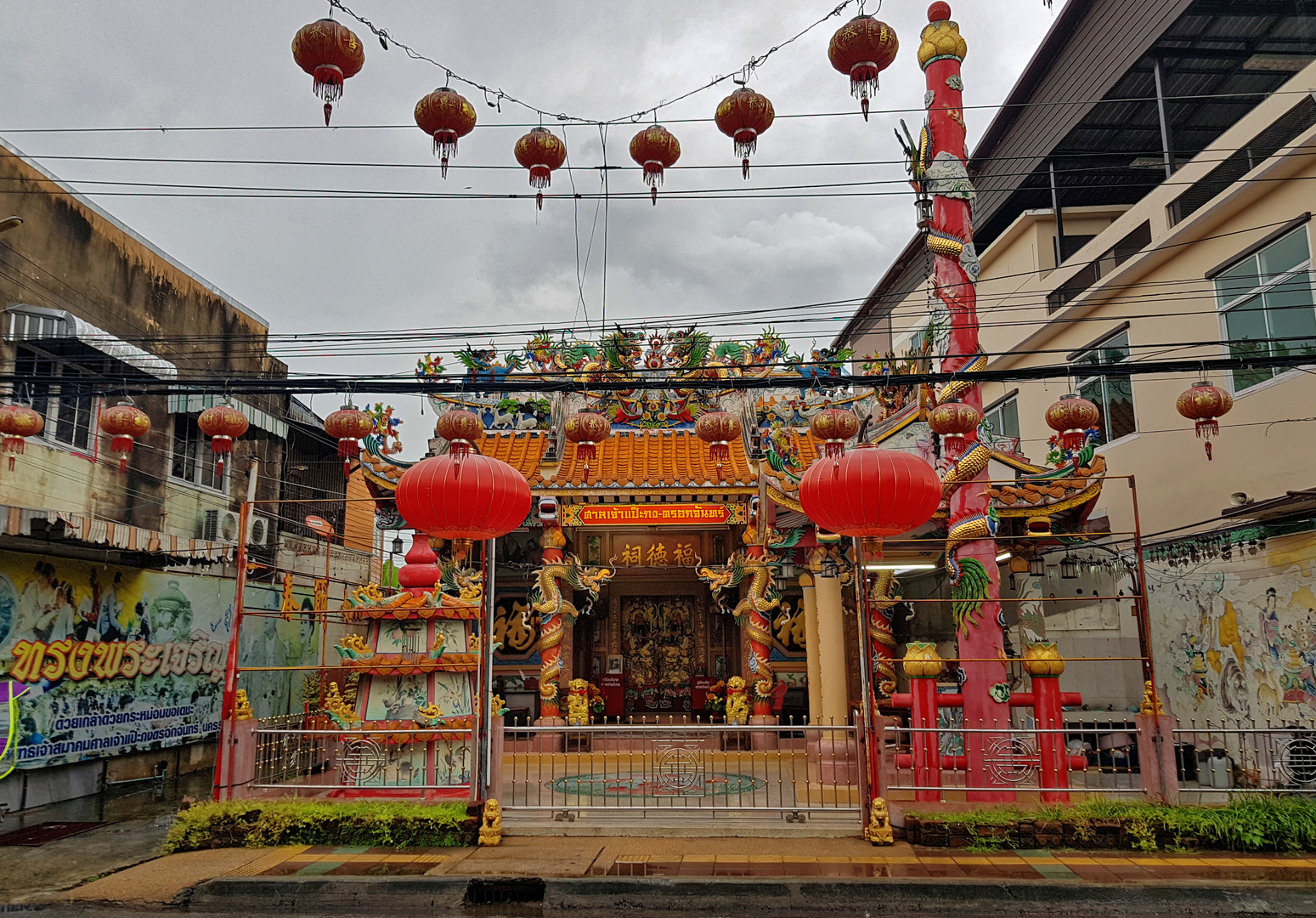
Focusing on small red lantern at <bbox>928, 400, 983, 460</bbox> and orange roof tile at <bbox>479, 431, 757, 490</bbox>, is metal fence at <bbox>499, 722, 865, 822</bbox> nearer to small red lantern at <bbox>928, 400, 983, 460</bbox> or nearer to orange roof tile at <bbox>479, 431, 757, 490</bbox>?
small red lantern at <bbox>928, 400, 983, 460</bbox>

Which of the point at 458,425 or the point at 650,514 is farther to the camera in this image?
the point at 650,514

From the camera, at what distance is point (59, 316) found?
16203 mm

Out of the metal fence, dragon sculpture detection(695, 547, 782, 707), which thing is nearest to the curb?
the metal fence

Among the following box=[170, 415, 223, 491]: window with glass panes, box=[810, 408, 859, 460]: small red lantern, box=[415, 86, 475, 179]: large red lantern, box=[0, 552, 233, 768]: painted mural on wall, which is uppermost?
box=[415, 86, 475, 179]: large red lantern

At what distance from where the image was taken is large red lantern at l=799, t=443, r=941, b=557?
931 cm

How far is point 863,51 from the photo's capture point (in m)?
8.78

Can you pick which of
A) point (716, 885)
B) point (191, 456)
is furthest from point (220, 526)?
point (716, 885)

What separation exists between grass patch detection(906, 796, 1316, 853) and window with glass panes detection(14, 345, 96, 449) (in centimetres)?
1596

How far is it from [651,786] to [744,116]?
838 centimetres

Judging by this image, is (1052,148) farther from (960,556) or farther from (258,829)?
(258,829)

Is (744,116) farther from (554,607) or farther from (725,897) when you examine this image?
(554,607)

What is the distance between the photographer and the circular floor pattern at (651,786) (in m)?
11.0

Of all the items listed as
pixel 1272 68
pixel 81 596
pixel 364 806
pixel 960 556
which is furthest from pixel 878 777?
pixel 1272 68

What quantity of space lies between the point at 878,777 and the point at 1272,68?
15.7m
